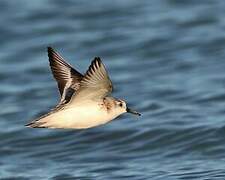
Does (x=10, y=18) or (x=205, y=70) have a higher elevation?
(x=10, y=18)

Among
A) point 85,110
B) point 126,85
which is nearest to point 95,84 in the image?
point 85,110

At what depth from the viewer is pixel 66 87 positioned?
952cm

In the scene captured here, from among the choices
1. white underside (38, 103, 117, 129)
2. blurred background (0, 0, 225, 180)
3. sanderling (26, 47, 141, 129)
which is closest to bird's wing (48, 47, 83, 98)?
sanderling (26, 47, 141, 129)

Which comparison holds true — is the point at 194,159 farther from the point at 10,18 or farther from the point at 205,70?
the point at 10,18

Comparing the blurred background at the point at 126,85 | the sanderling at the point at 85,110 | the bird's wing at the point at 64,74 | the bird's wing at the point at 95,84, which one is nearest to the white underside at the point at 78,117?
the sanderling at the point at 85,110

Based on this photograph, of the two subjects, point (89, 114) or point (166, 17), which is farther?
point (166, 17)

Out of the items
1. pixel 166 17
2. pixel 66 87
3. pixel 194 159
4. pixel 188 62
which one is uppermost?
pixel 166 17

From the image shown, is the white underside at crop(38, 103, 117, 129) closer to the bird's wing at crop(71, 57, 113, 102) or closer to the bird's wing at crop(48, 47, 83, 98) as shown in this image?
the bird's wing at crop(71, 57, 113, 102)

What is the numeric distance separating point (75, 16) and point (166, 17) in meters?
2.18

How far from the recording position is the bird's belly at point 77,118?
8.80 meters

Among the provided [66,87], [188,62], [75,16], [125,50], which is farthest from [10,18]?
[66,87]

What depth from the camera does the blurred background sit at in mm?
12641

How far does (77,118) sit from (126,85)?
7.34 meters

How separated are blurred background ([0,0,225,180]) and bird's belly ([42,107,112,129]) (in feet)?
9.18
